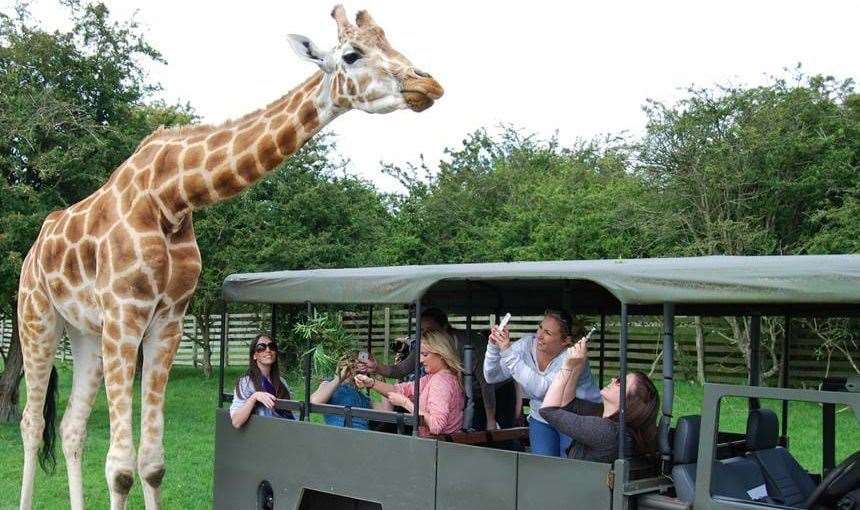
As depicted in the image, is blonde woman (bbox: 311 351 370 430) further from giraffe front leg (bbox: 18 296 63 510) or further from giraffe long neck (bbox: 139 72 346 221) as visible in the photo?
giraffe front leg (bbox: 18 296 63 510)

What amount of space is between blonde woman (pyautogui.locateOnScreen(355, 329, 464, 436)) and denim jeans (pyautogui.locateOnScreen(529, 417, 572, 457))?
50 cm

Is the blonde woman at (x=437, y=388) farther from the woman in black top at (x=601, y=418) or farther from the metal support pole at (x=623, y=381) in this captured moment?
the metal support pole at (x=623, y=381)

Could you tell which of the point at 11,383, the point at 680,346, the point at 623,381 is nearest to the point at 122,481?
the point at 623,381

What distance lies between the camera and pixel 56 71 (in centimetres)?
1145

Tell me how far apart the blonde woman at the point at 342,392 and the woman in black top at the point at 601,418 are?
4.77 ft

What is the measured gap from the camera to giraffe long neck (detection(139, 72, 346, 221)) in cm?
568

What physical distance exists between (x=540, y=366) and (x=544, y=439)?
42 centimetres

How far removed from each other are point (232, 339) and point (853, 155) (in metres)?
13.8

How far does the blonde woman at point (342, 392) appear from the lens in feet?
18.6

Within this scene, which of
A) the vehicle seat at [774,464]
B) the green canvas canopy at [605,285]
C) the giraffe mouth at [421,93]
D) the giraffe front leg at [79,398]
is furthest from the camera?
the giraffe front leg at [79,398]

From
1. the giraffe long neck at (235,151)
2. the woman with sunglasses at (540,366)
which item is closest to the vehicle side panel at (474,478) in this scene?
the woman with sunglasses at (540,366)

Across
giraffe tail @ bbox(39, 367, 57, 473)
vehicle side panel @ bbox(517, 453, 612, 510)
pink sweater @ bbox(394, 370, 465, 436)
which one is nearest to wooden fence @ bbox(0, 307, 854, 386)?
giraffe tail @ bbox(39, 367, 57, 473)

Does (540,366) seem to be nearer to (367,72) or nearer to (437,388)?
(437,388)

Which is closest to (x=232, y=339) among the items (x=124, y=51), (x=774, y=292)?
(x=124, y=51)
